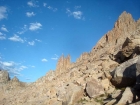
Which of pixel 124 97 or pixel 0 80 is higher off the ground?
pixel 0 80

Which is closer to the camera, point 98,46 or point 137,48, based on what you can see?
point 137,48

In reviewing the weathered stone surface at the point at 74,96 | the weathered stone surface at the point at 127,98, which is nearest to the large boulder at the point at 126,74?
the weathered stone surface at the point at 127,98

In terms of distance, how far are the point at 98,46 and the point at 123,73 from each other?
72.2m

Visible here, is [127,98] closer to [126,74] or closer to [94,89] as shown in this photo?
[126,74]

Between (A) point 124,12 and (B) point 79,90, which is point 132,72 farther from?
(A) point 124,12

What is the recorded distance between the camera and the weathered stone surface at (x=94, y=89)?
57.3ft

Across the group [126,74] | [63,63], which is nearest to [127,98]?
[126,74]

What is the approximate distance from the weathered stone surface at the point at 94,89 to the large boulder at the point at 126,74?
1.74m

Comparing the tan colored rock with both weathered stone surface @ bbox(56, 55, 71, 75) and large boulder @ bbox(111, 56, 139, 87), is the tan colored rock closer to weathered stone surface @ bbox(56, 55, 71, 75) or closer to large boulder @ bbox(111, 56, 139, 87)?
large boulder @ bbox(111, 56, 139, 87)

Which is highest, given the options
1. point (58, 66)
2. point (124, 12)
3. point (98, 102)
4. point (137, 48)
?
point (124, 12)

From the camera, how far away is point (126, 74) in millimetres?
15562

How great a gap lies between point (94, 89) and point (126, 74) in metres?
4.00

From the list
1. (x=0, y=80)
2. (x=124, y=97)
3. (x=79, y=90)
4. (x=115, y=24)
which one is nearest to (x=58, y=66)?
(x=0, y=80)

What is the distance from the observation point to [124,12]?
100000 mm
